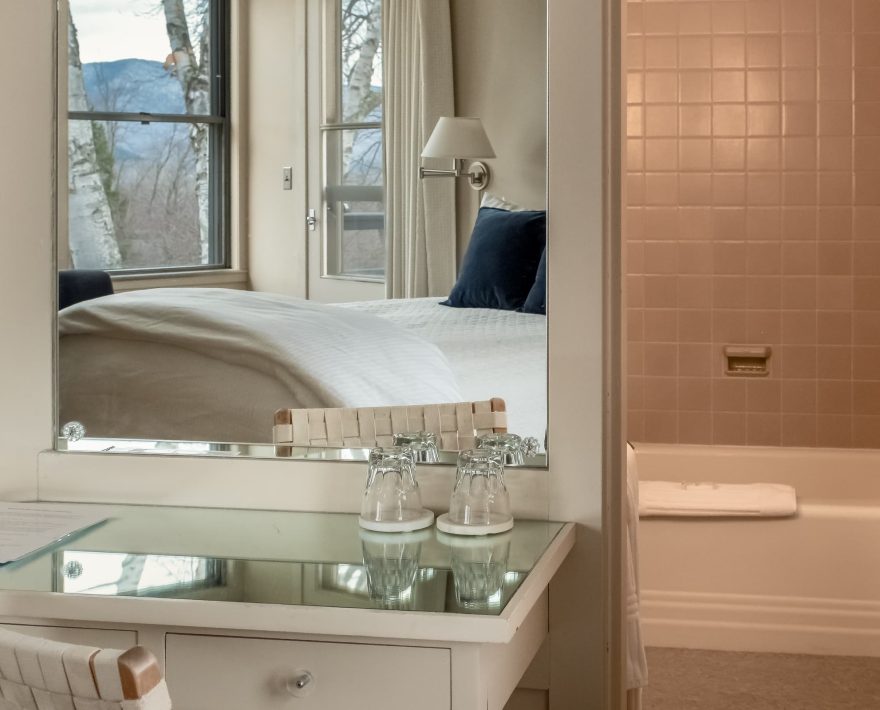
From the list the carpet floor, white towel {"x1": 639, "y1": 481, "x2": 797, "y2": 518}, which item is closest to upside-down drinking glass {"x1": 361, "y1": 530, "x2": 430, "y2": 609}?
the carpet floor

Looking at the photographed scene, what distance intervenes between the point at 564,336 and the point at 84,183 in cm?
77

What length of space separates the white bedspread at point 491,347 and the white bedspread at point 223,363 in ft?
0.06

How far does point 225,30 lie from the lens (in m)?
1.88

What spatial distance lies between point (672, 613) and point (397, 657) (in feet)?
6.85

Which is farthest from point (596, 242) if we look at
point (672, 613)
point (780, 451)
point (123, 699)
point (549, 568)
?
point (780, 451)

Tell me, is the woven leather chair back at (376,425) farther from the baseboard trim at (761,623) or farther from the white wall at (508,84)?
the baseboard trim at (761,623)

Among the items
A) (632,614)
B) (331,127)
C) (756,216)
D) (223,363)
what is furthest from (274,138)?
(756,216)

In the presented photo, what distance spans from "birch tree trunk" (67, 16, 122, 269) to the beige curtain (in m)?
0.43

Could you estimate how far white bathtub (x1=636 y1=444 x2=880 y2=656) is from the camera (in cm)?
323

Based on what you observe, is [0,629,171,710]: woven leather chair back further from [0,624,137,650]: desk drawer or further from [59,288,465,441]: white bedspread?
[59,288,465,441]: white bedspread

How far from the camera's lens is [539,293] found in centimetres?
175

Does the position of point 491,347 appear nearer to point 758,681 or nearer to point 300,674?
point 300,674

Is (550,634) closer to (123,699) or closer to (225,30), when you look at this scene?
(123,699)

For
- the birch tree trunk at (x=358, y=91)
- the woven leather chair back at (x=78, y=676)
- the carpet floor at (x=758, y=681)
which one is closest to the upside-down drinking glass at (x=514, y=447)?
the birch tree trunk at (x=358, y=91)
